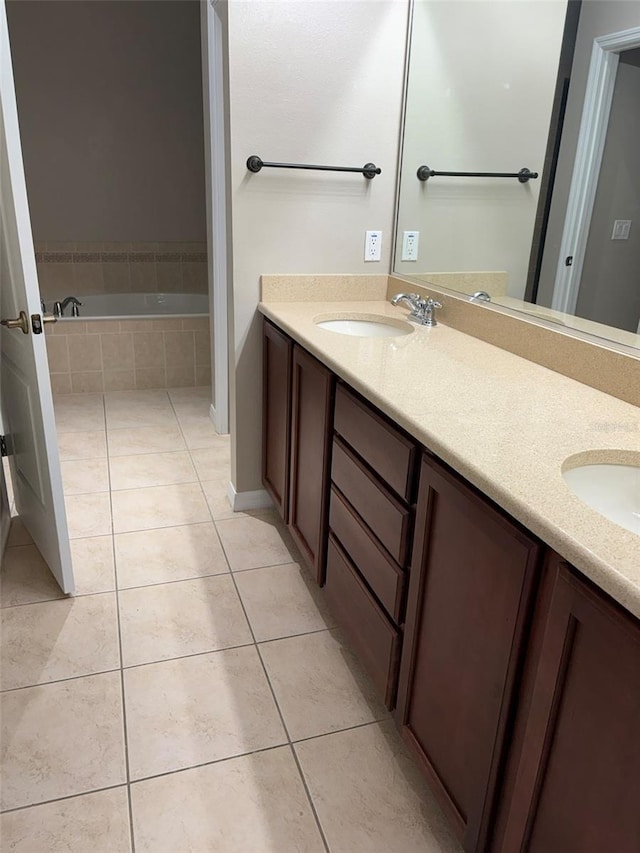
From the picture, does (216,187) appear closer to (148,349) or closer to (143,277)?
(148,349)

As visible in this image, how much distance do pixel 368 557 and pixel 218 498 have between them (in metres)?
1.34

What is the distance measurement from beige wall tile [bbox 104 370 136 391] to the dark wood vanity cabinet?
1.83m

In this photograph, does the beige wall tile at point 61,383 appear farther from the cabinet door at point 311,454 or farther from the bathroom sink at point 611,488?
the bathroom sink at point 611,488

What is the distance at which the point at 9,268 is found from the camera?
189cm

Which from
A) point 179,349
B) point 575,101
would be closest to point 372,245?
point 575,101

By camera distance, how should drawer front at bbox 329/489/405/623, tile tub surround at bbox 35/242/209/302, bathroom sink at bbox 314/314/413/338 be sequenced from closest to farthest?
drawer front at bbox 329/489/405/623 < bathroom sink at bbox 314/314/413/338 < tile tub surround at bbox 35/242/209/302

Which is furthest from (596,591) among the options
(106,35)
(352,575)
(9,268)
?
(106,35)

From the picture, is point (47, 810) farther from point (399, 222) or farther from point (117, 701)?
point (399, 222)

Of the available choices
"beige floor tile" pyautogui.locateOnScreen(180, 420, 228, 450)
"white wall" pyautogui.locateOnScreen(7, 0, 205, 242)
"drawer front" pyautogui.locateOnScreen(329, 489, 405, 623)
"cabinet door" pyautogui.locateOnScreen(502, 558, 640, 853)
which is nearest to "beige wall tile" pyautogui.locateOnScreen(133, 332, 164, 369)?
"beige floor tile" pyautogui.locateOnScreen(180, 420, 228, 450)

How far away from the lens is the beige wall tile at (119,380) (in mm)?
4047

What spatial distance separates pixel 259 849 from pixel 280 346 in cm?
146

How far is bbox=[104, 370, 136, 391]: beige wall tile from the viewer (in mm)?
4047

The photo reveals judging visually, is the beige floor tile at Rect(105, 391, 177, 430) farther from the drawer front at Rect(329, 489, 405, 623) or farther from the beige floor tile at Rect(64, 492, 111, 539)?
the drawer front at Rect(329, 489, 405, 623)

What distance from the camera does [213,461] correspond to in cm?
317
